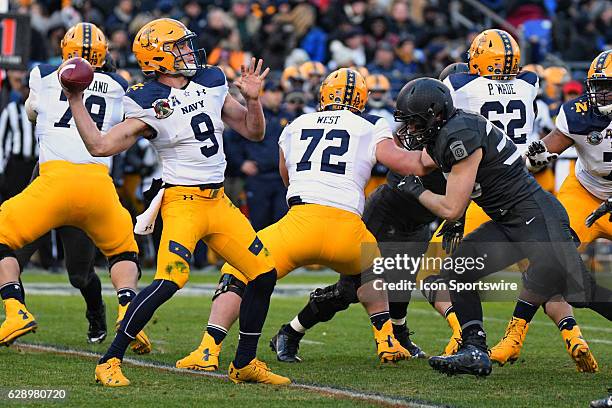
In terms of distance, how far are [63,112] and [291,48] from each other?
31.9 feet

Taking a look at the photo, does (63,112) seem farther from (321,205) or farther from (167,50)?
(321,205)

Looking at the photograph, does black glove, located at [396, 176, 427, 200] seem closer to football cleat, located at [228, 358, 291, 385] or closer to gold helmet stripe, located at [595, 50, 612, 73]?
football cleat, located at [228, 358, 291, 385]

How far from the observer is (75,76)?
5.88 meters

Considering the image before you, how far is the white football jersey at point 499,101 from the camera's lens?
7781 mm

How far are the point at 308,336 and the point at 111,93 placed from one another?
2411 millimetres

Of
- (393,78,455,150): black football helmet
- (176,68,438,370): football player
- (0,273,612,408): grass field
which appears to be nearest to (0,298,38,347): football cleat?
(0,273,612,408): grass field

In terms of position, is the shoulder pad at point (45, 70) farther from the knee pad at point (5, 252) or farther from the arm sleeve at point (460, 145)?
the arm sleeve at point (460, 145)

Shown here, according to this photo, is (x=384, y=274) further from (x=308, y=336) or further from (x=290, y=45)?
→ (x=290, y=45)

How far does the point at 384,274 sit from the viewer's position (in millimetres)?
7496

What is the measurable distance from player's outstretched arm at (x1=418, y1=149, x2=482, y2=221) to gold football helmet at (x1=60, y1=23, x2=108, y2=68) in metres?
2.71

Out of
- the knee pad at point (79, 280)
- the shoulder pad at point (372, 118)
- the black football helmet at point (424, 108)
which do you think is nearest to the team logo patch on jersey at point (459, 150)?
the black football helmet at point (424, 108)

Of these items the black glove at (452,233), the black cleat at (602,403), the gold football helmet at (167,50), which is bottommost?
the black cleat at (602,403)

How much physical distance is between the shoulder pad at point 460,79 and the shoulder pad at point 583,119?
69 centimetres

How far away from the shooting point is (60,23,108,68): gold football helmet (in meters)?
7.62
